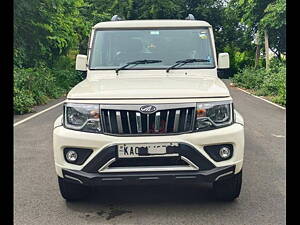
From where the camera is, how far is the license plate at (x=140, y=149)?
426cm

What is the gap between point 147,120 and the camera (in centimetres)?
432

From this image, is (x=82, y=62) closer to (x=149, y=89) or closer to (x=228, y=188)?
(x=149, y=89)

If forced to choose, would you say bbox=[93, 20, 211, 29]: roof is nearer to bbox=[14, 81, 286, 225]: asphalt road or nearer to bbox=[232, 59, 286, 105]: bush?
bbox=[14, 81, 286, 225]: asphalt road

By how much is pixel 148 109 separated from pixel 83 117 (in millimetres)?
647

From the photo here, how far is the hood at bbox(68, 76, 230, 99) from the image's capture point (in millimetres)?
4395

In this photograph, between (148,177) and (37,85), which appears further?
(37,85)

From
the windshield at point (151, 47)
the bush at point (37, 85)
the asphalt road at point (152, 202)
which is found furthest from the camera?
the bush at point (37, 85)

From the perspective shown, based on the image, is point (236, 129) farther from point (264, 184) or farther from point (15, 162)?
point (15, 162)

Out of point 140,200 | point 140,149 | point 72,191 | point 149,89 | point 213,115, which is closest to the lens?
point 140,149

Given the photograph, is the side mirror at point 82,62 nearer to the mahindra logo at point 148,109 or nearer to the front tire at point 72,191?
the front tire at point 72,191

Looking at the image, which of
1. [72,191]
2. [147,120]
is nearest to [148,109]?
[147,120]

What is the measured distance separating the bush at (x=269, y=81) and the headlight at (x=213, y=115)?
10612 mm

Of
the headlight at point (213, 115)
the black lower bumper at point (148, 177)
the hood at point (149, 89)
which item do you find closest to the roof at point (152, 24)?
the hood at point (149, 89)
